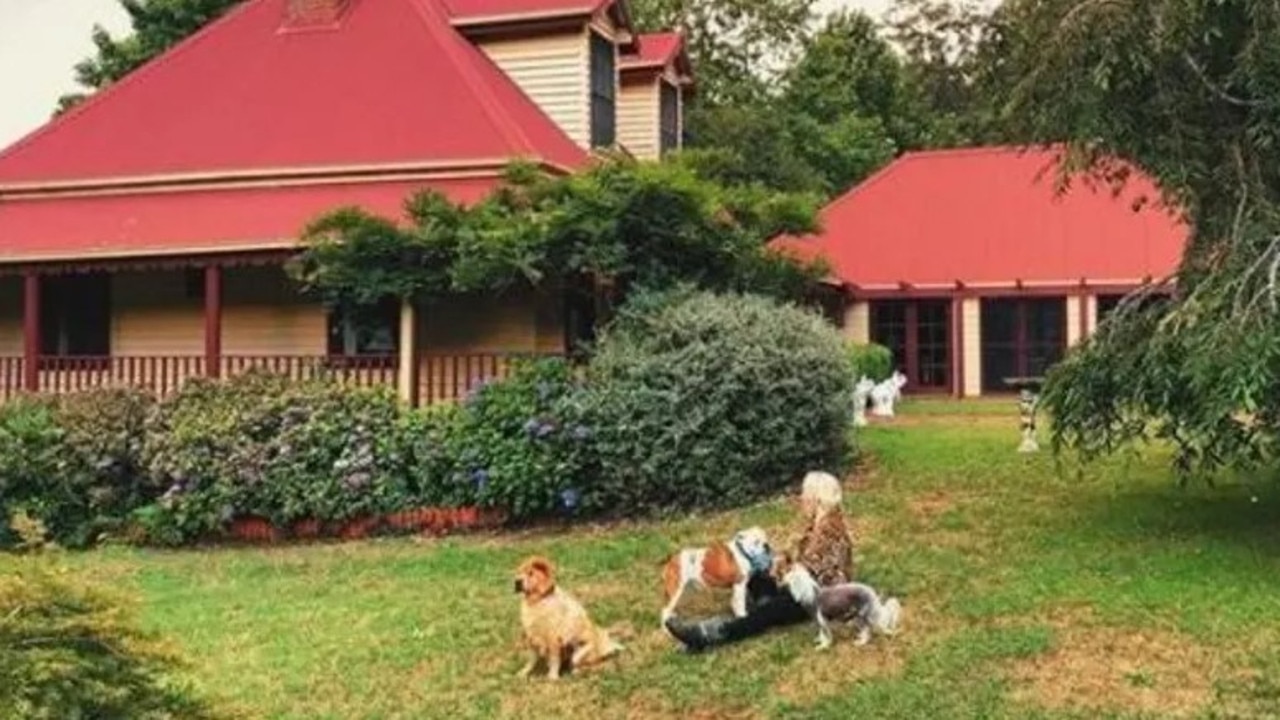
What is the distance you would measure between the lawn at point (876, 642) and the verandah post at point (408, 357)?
3.48 m

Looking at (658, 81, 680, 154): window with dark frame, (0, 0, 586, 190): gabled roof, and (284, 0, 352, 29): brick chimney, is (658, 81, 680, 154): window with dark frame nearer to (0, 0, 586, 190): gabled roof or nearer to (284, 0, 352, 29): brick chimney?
(0, 0, 586, 190): gabled roof

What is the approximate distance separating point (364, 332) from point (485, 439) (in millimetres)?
5924

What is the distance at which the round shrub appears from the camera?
43.0ft

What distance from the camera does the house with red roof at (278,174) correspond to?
704 inches

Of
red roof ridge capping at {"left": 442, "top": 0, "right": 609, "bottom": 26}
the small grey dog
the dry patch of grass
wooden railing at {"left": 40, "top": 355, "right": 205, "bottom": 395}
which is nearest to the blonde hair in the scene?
the small grey dog

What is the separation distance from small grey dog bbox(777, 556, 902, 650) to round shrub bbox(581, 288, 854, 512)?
4651 millimetres

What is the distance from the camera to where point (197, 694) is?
4.48m

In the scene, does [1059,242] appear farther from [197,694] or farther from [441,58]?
[197,694]

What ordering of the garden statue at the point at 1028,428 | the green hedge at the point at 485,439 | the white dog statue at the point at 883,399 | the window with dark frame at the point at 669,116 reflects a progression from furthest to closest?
the window with dark frame at the point at 669,116 < the white dog statue at the point at 883,399 < the garden statue at the point at 1028,428 < the green hedge at the point at 485,439

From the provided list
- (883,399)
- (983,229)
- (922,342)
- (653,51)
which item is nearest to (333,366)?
(883,399)

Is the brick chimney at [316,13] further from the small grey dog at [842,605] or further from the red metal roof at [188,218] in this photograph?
the small grey dog at [842,605]

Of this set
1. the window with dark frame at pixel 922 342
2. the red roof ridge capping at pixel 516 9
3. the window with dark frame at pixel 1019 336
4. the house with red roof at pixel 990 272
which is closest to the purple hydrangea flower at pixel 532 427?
the red roof ridge capping at pixel 516 9

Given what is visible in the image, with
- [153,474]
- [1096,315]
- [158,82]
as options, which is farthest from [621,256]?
[1096,315]

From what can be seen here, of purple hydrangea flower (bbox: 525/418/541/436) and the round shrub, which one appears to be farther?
purple hydrangea flower (bbox: 525/418/541/436)
